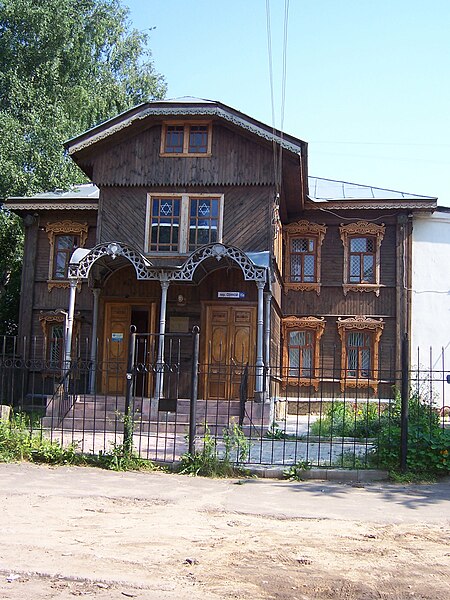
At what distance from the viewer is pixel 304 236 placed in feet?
70.3

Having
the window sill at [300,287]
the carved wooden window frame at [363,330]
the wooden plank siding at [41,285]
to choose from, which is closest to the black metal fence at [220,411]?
the carved wooden window frame at [363,330]

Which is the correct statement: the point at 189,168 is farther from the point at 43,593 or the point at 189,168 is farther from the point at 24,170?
the point at 43,593

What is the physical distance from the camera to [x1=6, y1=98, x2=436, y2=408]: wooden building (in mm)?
17594

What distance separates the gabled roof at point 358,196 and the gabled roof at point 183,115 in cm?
393

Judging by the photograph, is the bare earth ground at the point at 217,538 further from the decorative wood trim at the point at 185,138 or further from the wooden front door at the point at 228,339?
the decorative wood trim at the point at 185,138

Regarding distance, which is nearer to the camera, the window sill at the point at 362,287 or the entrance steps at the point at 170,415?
the entrance steps at the point at 170,415

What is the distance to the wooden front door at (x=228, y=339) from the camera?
1805 centimetres

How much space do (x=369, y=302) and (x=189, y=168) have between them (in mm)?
6857

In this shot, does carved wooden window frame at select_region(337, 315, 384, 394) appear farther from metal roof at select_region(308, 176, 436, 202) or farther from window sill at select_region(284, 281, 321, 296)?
metal roof at select_region(308, 176, 436, 202)

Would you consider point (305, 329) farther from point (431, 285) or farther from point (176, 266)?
point (176, 266)

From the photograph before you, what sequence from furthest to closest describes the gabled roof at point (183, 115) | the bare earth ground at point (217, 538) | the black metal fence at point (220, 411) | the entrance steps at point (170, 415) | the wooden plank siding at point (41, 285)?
1. the wooden plank siding at point (41, 285)
2. the gabled roof at point (183, 115)
3. the entrance steps at point (170, 415)
4. the black metal fence at point (220, 411)
5. the bare earth ground at point (217, 538)

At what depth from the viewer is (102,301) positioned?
19219 millimetres

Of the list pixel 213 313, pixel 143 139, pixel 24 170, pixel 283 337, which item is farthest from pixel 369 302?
pixel 24 170

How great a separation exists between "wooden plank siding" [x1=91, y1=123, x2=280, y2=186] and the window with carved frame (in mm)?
451
